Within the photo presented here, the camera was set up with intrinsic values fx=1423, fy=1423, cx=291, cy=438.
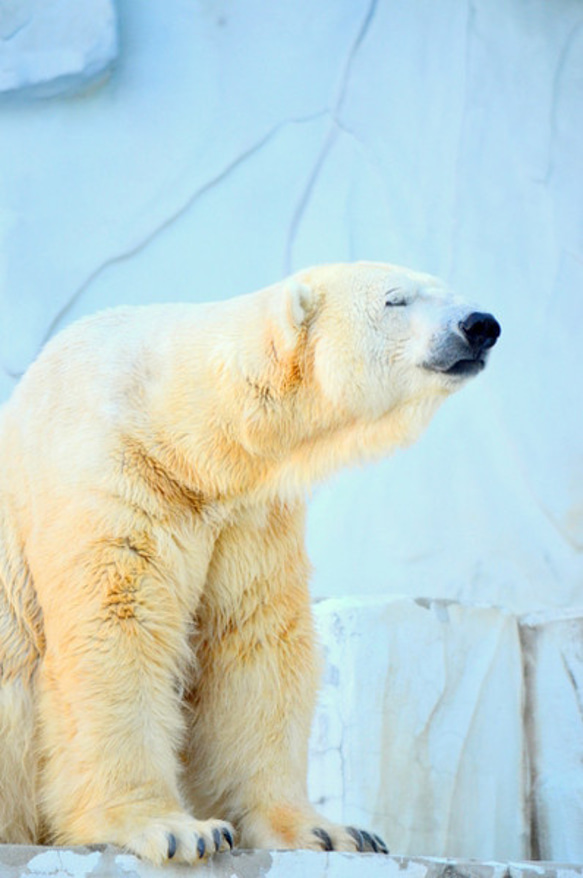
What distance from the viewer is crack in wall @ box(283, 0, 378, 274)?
5.26 meters

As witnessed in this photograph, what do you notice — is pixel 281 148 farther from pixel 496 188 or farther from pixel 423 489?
pixel 423 489

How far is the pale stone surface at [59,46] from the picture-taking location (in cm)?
508

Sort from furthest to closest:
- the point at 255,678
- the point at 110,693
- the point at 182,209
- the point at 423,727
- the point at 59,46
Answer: the point at 182,209 → the point at 59,46 → the point at 423,727 → the point at 255,678 → the point at 110,693

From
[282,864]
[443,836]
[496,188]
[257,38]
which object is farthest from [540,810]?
[257,38]

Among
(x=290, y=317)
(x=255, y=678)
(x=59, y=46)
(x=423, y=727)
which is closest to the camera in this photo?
(x=290, y=317)

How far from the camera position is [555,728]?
374cm

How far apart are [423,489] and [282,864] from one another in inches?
121

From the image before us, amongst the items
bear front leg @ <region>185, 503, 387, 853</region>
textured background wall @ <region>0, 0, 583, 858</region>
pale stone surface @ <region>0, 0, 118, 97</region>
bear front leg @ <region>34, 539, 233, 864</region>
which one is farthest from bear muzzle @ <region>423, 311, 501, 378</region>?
pale stone surface @ <region>0, 0, 118, 97</region>

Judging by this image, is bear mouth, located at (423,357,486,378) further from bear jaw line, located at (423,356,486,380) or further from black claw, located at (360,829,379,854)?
black claw, located at (360,829,379,854)

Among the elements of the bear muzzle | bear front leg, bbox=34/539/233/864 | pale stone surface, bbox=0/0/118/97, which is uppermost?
pale stone surface, bbox=0/0/118/97

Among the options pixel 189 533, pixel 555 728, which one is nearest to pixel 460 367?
pixel 189 533

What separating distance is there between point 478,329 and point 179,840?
856 millimetres

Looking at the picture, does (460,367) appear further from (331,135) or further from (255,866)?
(331,135)

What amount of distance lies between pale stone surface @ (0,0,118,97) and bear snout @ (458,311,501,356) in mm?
3314
